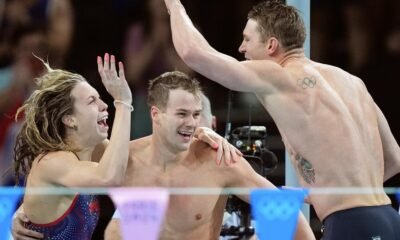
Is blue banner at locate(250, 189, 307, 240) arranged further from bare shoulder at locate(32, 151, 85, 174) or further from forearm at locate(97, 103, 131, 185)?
bare shoulder at locate(32, 151, 85, 174)

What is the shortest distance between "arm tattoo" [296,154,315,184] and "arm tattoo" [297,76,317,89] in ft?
0.81

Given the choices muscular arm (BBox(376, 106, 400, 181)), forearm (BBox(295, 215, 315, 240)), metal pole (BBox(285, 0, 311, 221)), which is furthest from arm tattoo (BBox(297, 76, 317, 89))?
metal pole (BBox(285, 0, 311, 221))

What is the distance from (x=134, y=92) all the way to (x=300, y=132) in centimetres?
164

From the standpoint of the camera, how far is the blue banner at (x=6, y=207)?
2.64 meters

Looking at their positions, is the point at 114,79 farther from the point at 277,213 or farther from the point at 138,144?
the point at 277,213

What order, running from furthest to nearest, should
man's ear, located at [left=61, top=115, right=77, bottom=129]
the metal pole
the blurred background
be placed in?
the blurred background, the metal pole, man's ear, located at [left=61, top=115, right=77, bottom=129]

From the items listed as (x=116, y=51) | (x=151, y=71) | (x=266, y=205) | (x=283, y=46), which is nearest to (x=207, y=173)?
(x=266, y=205)

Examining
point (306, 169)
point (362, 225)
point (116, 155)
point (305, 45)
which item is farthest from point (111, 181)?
point (305, 45)

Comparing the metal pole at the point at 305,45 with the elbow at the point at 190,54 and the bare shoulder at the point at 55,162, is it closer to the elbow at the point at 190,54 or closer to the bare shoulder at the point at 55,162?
the elbow at the point at 190,54

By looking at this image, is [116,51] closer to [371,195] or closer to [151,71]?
[151,71]

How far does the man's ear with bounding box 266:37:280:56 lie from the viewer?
2715 millimetres

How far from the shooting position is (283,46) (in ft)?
8.93

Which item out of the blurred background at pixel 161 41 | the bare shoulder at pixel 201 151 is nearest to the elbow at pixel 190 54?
the bare shoulder at pixel 201 151

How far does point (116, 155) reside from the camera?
2648mm
